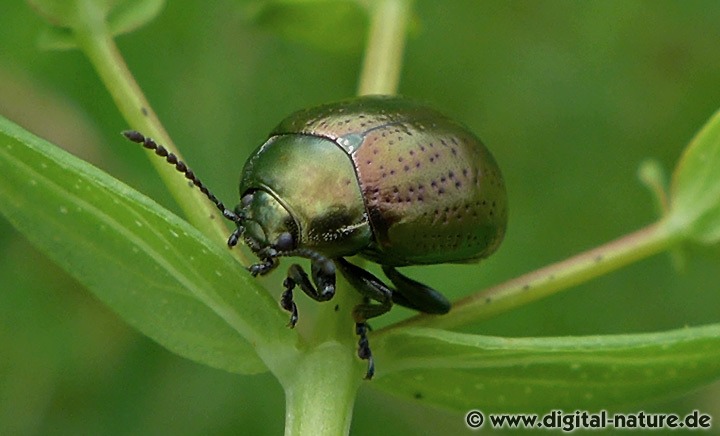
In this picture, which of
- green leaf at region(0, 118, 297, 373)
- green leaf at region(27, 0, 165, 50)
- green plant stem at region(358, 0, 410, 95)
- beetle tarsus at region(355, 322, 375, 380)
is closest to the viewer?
green leaf at region(0, 118, 297, 373)

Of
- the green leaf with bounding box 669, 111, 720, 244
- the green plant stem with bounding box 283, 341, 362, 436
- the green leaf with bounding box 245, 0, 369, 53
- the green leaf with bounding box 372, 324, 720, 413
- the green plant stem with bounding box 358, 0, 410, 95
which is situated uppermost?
the green leaf with bounding box 245, 0, 369, 53

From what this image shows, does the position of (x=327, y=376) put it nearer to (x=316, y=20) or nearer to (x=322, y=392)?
(x=322, y=392)

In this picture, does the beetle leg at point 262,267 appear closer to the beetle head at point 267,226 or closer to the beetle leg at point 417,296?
the beetle head at point 267,226

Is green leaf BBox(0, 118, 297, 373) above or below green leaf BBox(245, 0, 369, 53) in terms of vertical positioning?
below

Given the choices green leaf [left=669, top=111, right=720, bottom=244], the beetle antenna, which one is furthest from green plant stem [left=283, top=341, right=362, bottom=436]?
green leaf [left=669, top=111, right=720, bottom=244]

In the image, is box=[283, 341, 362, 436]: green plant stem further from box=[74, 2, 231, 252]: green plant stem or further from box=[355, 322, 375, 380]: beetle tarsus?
box=[74, 2, 231, 252]: green plant stem

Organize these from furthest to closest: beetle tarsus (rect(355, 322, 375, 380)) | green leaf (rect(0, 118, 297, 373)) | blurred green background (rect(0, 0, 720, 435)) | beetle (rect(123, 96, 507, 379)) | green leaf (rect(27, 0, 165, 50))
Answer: blurred green background (rect(0, 0, 720, 435)) < green leaf (rect(27, 0, 165, 50)) < beetle (rect(123, 96, 507, 379)) < beetle tarsus (rect(355, 322, 375, 380)) < green leaf (rect(0, 118, 297, 373))

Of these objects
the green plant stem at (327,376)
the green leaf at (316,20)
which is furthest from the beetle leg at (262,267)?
the green leaf at (316,20)

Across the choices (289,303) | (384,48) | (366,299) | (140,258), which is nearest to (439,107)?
(384,48)
